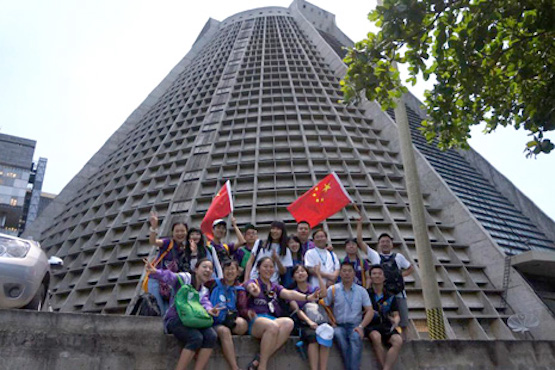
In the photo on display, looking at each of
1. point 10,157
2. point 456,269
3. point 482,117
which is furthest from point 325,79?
point 10,157

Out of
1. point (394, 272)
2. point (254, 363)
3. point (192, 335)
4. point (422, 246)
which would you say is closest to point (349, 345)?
point (254, 363)

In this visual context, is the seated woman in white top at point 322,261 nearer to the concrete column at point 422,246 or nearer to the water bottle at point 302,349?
the water bottle at point 302,349

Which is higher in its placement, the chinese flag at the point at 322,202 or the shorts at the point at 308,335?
the chinese flag at the point at 322,202

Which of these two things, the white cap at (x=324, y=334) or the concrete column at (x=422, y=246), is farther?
the concrete column at (x=422, y=246)

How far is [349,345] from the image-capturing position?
16.2 feet

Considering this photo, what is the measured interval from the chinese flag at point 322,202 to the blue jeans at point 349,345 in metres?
2.59

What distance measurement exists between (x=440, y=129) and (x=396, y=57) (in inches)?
73.5

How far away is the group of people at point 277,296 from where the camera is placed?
4406 millimetres

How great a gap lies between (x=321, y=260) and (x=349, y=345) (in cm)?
133

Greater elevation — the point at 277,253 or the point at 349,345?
the point at 277,253

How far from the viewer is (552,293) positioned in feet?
41.6

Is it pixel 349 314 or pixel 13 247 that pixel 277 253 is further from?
pixel 13 247

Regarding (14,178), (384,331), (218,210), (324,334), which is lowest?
(14,178)

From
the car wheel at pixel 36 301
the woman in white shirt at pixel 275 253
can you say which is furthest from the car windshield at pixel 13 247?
the woman in white shirt at pixel 275 253
